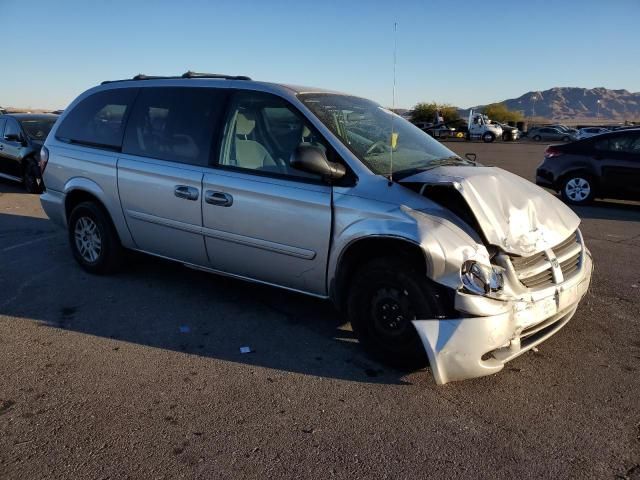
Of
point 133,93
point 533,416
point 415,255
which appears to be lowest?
point 533,416

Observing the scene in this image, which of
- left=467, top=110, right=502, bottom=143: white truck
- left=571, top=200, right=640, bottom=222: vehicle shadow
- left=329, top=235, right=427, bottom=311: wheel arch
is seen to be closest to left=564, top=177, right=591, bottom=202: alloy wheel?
left=571, top=200, right=640, bottom=222: vehicle shadow

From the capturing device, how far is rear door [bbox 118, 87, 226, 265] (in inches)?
178

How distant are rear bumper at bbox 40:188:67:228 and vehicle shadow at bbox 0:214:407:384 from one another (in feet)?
1.65

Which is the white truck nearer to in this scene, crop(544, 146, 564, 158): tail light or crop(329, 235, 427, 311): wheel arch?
crop(544, 146, 564, 158): tail light

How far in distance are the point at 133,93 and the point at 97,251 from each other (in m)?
1.58

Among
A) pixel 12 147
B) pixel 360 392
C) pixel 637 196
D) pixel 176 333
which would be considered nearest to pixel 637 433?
pixel 360 392

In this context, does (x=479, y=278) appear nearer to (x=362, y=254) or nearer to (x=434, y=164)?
(x=362, y=254)

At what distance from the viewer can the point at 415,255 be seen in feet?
11.5

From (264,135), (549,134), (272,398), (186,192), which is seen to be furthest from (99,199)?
(549,134)

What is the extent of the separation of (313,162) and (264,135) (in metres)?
0.82

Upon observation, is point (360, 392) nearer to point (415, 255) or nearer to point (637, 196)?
point (415, 255)

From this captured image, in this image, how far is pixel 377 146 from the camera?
418 cm

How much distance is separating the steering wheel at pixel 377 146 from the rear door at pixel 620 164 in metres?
7.66

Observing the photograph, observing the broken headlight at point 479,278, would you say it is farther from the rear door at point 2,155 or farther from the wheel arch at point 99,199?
the rear door at point 2,155
